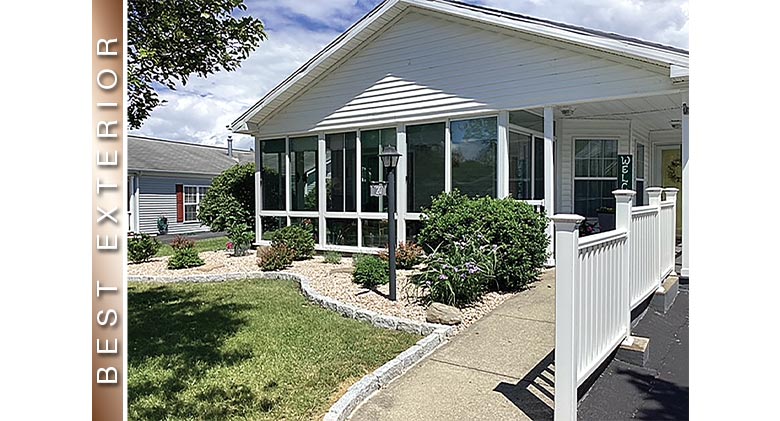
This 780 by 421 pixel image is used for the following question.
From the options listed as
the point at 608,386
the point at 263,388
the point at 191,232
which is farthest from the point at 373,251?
the point at 191,232

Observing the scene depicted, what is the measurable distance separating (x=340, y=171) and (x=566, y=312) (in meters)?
8.26

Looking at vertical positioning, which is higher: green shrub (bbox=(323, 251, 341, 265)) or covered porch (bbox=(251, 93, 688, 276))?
covered porch (bbox=(251, 93, 688, 276))

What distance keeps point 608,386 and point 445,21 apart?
739cm

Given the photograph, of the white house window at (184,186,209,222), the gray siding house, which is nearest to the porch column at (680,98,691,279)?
the gray siding house

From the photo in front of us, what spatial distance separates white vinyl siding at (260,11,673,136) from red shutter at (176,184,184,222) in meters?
11.2

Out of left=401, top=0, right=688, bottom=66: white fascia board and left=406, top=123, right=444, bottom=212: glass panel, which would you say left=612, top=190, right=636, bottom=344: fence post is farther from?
left=406, top=123, right=444, bottom=212: glass panel

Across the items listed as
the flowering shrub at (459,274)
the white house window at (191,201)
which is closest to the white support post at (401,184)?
the flowering shrub at (459,274)

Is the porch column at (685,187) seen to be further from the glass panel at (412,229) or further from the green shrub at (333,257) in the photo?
the green shrub at (333,257)

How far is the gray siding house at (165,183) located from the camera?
1833 centimetres

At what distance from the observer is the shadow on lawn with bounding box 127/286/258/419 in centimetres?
356

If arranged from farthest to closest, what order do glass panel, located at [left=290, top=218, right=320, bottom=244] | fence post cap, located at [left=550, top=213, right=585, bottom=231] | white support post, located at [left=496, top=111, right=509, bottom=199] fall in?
glass panel, located at [left=290, top=218, right=320, bottom=244]
white support post, located at [left=496, top=111, right=509, bottom=199]
fence post cap, located at [left=550, top=213, right=585, bottom=231]

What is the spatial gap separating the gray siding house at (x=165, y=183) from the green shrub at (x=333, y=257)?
893cm

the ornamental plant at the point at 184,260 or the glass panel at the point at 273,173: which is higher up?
the glass panel at the point at 273,173

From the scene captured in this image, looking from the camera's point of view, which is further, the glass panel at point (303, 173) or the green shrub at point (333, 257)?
the glass panel at point (303, 173)
